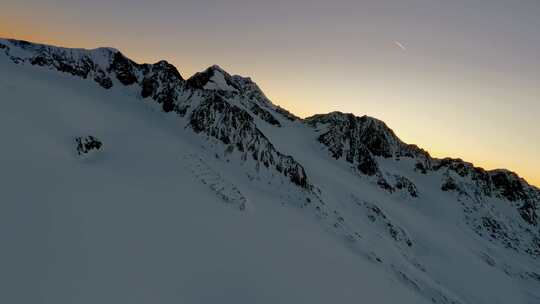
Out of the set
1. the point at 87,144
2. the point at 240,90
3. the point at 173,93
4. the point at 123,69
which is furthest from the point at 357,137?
the point at 87,144

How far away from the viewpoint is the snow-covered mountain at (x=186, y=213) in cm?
1766

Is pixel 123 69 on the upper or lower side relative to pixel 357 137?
lower

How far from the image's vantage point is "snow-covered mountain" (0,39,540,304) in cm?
1766

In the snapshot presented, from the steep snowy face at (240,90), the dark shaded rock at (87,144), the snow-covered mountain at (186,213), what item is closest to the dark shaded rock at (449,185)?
the snow-covered mountain at (186,213)

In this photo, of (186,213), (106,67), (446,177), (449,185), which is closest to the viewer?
(186,213)

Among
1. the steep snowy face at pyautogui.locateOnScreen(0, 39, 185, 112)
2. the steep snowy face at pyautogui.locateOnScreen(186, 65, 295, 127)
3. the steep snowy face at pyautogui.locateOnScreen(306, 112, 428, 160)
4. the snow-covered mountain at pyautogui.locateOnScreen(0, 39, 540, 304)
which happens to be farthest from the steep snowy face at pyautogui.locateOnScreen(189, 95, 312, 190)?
the steep snowy face at pyautogui.locateOnScreen(306, 112, 428, 160)

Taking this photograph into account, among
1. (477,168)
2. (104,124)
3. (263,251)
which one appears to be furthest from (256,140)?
(477,168)

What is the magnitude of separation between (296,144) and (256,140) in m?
29.2

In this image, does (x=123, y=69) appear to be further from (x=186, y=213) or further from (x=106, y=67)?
(x=186, y=213)

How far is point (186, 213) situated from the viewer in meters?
25.0

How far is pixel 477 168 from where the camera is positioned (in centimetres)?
9069

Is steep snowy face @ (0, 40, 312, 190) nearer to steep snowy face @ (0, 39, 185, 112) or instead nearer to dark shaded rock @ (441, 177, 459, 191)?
steep snowy face @ (0, 39, 185, 112)

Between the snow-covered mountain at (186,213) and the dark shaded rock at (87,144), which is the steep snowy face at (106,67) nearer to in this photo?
the snow-covered mountain at (186,213)

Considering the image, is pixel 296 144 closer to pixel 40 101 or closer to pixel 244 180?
pixel 244 180
